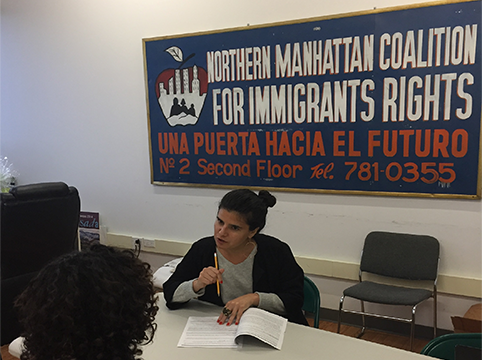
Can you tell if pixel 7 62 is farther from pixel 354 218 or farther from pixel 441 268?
pixel 441 268

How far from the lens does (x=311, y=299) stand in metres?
1.85

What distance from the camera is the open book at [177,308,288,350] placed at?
139 centimetres

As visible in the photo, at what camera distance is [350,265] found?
9.50 ft

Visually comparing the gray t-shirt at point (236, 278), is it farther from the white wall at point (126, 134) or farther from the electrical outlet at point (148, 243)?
the electrical outlet at point (148, 243)

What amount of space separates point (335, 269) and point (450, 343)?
158 cm

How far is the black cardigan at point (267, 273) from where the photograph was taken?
1737mm

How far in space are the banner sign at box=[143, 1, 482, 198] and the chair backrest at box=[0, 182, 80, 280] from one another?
1241mm

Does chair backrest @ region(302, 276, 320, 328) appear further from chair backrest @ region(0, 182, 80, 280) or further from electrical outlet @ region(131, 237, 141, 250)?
electrical outlet @ region(131, 237, 141, 250)

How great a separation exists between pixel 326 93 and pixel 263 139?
0.56m

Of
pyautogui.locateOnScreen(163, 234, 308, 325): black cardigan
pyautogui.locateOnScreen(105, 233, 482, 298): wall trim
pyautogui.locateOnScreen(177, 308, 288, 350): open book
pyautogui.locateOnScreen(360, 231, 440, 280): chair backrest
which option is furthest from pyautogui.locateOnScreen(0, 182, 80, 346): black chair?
pyautogui.locateOnScreen(360, 231, 440, 280): chair backrest

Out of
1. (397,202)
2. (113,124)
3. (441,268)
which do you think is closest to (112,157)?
(113,124)

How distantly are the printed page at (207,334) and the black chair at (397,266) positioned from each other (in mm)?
1253

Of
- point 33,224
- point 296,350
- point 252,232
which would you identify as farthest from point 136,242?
point 296,350

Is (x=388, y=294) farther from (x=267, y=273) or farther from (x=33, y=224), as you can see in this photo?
(x=33, y=224)
